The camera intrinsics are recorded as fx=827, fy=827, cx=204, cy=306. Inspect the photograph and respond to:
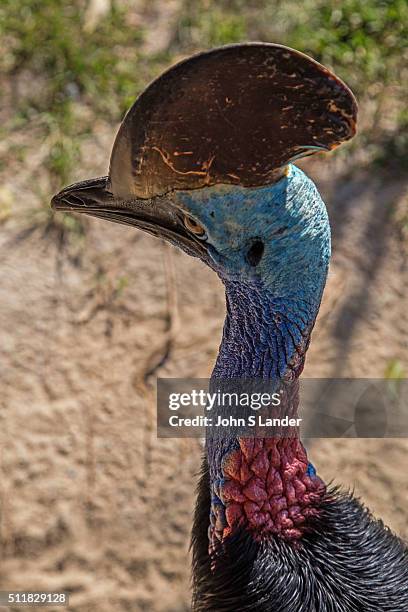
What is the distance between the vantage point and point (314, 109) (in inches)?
51.2

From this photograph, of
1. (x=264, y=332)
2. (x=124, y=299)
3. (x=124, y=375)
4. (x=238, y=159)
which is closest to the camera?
(x=238, y=159)

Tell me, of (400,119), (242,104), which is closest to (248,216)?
(242,104)

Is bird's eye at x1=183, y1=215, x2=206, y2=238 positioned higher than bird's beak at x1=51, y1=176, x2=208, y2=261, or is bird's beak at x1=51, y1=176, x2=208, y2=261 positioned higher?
bird's beak at x1=51, y1=176, x2=208, y2=261

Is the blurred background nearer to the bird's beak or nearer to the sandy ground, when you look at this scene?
the sandy ground

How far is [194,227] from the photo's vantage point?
153cm

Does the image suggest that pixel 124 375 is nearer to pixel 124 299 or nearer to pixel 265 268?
pixel 124 299

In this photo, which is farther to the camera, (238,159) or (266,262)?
(266,262)

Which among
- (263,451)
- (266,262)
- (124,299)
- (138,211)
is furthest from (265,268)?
(124,299)

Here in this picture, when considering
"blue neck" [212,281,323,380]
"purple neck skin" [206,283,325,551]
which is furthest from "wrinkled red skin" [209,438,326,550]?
"blue neck" [212,281,323,380]

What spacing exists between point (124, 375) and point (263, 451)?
1.47 m

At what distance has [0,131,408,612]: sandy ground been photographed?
8.73 ft

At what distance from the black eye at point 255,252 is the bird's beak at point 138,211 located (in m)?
0.10

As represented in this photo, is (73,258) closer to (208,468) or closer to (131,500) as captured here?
(131,500)

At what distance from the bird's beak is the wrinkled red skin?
41 centimetres
